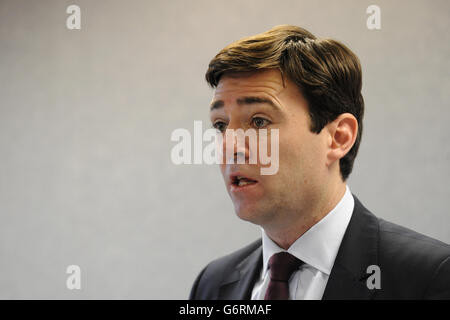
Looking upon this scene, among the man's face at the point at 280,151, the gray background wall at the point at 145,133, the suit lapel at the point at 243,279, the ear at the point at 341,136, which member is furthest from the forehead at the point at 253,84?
the gray background wall at the point at 145,133

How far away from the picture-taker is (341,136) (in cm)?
106

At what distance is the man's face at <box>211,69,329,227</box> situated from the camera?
99 cm

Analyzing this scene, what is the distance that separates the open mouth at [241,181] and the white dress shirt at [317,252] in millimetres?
164

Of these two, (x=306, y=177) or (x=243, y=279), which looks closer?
(x=306, y=177)

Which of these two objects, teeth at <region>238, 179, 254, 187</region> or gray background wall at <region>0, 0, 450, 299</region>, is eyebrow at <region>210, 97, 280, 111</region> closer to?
teeth at <region>238, 179, 254, 187</region>

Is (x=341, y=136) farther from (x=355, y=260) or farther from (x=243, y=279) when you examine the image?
(x=243, y=279)

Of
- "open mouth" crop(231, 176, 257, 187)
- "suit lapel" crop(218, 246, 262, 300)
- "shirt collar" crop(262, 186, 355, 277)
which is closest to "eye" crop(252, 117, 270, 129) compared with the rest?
"open mouth" crop(231, 176, 257, 187)

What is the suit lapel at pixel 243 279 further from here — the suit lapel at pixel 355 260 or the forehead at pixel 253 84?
the forehead at pixel 253 84

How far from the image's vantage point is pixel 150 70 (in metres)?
2.32

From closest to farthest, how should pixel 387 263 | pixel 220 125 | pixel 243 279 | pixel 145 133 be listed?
pixel 387 263
pixel 220 125
pixel 243 279
pixel 145 133

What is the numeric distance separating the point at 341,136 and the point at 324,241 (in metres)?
0.23

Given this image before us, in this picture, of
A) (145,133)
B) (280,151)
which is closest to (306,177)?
(280,151)

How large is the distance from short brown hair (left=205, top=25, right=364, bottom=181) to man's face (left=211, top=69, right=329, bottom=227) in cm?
2

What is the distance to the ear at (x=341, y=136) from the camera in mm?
1053
